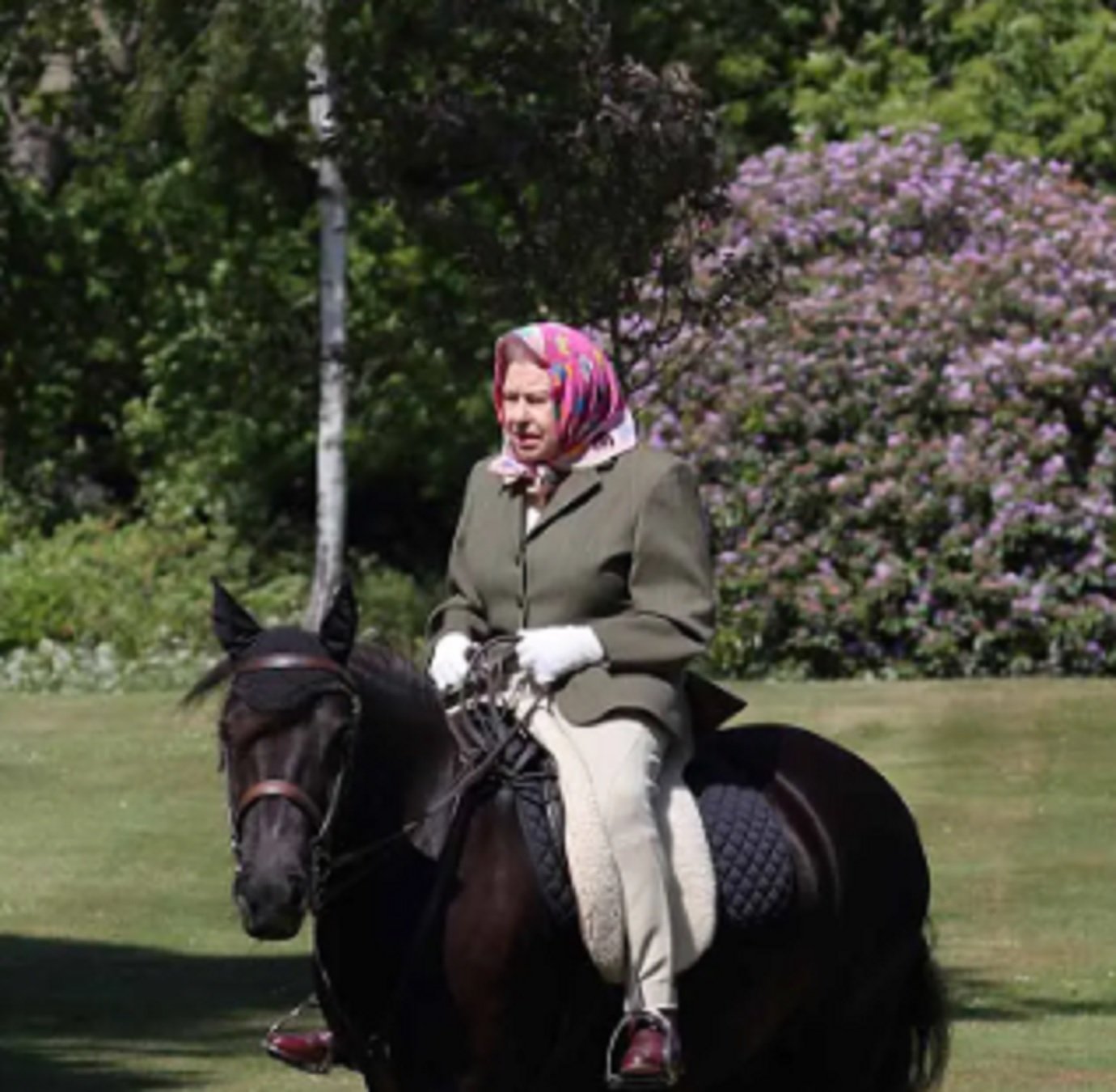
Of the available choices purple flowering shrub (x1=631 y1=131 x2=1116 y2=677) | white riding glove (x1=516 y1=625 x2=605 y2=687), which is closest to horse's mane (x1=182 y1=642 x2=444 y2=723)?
white riding glove (x1=516 y1=625 x2=605 y2=687)

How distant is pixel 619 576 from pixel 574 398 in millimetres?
408

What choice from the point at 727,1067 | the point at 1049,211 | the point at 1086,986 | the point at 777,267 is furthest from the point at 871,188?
the point at 727,1067

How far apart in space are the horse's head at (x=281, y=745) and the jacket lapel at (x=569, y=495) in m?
0.67

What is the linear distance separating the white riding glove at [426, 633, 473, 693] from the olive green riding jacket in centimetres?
10

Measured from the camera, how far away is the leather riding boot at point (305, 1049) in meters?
7.38

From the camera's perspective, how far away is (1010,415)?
24641mm

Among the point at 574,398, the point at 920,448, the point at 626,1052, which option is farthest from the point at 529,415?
the point at 920,448

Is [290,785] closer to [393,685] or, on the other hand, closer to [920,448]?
[393,685]

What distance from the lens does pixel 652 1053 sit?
7422 millimetres

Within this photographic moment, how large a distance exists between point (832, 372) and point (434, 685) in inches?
701

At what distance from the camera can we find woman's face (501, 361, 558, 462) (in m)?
7.57

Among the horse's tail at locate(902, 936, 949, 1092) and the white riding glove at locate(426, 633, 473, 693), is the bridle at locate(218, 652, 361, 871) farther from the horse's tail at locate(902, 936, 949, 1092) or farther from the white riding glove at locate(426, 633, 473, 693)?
the horse's tail at locate(902, 936, 949, 1092)

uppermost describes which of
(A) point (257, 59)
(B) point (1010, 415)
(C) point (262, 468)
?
(A) point (257, 59)

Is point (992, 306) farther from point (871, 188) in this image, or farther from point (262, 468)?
point (262, 468)
